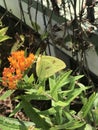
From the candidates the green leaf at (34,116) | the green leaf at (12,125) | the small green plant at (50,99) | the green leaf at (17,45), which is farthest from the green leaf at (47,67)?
the green leaf at (17,45)

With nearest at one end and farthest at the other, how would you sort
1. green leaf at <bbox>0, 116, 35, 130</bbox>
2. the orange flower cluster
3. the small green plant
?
the orange flower cluster, the small green plant, green leaf at <bbox>0, 116, 35, 130</bbox>

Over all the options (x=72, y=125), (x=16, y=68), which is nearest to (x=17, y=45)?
(x=72, y=125)

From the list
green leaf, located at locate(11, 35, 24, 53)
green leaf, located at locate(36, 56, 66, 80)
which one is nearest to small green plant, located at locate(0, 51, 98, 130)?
green leaf, located at locate(36, 56, 66, 80)

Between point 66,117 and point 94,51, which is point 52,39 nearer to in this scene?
point 94,51

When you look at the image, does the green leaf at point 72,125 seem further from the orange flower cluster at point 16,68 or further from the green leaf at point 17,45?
the green leaf at point 17,45

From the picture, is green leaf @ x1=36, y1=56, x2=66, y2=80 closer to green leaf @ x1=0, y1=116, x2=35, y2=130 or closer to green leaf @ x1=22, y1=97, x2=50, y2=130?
green leaf @ x1=22, y1=97, x2=50, y2=130

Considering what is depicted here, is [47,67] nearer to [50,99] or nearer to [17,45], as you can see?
[50,99]

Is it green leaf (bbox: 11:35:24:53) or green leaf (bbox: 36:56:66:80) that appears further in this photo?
green leaf (bbox: 11:35:24:53)

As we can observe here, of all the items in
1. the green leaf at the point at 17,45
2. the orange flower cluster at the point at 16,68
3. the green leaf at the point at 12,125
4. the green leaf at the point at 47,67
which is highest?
the orange flower cluster at the point at 16,68

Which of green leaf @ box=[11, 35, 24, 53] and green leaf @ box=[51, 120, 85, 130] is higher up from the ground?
green leaf @ box=[51, 120, 85, 130]

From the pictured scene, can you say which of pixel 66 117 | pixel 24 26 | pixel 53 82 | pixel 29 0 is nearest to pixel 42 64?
pixel 53 82
